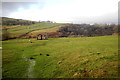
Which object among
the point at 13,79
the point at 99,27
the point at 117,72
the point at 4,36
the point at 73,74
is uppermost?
the point at 99,27

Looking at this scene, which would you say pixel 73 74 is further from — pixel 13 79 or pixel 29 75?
pixel 13 79

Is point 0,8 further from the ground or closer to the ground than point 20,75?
further from the ground

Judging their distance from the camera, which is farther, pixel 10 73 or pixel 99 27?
pixel 99 27

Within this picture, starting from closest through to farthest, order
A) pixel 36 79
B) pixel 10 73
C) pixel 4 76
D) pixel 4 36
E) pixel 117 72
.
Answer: pixel 117 72, pixel 36 79, pixel 4 76, pixel 10 73, pixel 4 36

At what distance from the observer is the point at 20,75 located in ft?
37.5

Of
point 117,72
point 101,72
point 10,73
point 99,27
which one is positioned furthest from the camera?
point 99,27

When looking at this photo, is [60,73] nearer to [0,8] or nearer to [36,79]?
[36,79]

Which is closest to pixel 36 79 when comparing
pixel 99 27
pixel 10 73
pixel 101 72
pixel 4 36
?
pixel 10 73

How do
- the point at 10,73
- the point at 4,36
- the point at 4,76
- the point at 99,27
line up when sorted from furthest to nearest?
the point at 99,27
the point at 4,36
the point at 10,73
the point at 4,76

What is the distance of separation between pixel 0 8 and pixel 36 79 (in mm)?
10466

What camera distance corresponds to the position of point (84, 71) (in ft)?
34.7

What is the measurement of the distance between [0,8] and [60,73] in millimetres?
11858

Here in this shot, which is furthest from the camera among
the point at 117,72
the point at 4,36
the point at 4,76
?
the point at 4,36

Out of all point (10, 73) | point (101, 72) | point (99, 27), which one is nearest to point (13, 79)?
point (10, 73)
